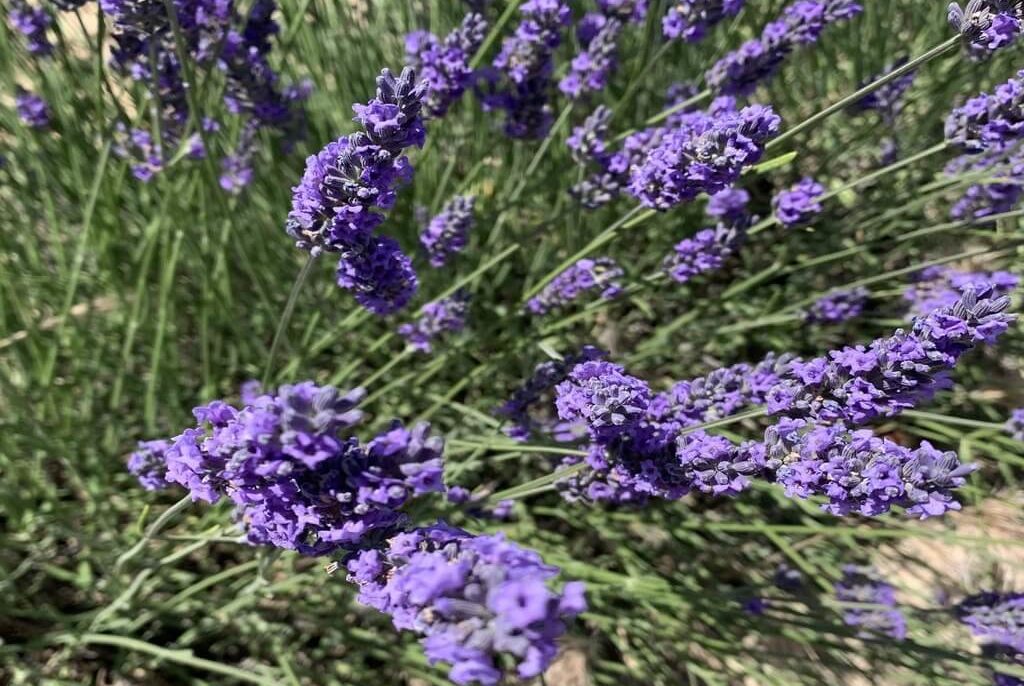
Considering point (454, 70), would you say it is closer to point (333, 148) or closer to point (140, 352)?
point (333, 148)

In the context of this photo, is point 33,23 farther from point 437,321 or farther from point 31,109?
point 437,321

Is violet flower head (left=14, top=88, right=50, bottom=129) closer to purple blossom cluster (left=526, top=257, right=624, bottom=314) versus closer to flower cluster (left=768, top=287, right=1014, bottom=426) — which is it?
purple blossom cluster (left=526, top=257, right=624, bottom=314)

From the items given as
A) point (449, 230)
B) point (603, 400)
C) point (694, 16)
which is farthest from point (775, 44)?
point (603, 400)

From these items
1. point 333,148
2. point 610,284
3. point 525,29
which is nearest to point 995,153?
point 610,284

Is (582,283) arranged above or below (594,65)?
below

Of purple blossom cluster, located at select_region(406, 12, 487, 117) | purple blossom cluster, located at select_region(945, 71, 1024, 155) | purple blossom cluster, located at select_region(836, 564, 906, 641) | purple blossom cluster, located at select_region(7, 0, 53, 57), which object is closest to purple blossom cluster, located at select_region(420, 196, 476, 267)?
purple blossom cluster, located at select_region(406, 12, 487, 117)

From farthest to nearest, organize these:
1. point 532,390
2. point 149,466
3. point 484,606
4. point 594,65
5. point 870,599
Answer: point 870,599
point 594,65
point 532,390
point 149,466
point 484,606

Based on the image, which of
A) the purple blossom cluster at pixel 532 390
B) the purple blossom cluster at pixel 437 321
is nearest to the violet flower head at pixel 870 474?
the purple blossom cluster at pixel 532 390

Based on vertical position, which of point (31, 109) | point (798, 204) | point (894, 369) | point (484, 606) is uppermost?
point (31, 109)
